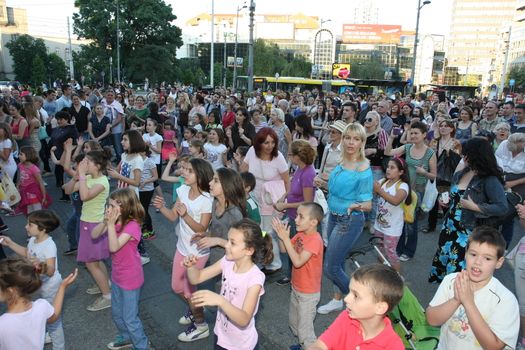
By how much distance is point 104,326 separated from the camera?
4.01 meters

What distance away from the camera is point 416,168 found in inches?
225

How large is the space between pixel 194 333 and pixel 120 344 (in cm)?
67

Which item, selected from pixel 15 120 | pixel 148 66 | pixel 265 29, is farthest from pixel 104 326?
pixel 265 29

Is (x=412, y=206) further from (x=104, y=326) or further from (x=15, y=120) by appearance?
(x=15, y=120)

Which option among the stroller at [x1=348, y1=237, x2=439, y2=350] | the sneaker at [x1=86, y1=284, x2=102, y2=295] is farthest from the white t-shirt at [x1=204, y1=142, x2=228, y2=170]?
the stroller at [x1=348, y1=237, x2=439, y2=350]

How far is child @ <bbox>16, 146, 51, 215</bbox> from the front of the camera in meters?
5.68

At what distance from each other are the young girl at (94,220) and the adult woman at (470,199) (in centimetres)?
364

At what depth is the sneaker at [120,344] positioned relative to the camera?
3617 mm

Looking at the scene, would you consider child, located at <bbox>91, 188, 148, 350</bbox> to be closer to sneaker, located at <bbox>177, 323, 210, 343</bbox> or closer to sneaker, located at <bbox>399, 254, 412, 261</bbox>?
sneaker, located at <bbox>177, 323, 210, 343</bbox>

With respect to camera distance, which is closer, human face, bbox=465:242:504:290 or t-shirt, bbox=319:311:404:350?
t-shirt, bbox=319:311:404:350

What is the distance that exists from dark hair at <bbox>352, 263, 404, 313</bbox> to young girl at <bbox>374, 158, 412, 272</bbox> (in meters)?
2.69

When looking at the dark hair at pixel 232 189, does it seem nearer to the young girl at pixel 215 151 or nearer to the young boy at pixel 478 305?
the young boy at pixel 478 305

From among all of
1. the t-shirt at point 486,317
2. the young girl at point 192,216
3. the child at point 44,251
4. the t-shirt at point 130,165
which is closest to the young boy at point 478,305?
the t-shirt at point 486,317

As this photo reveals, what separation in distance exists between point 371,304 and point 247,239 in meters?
0.94
